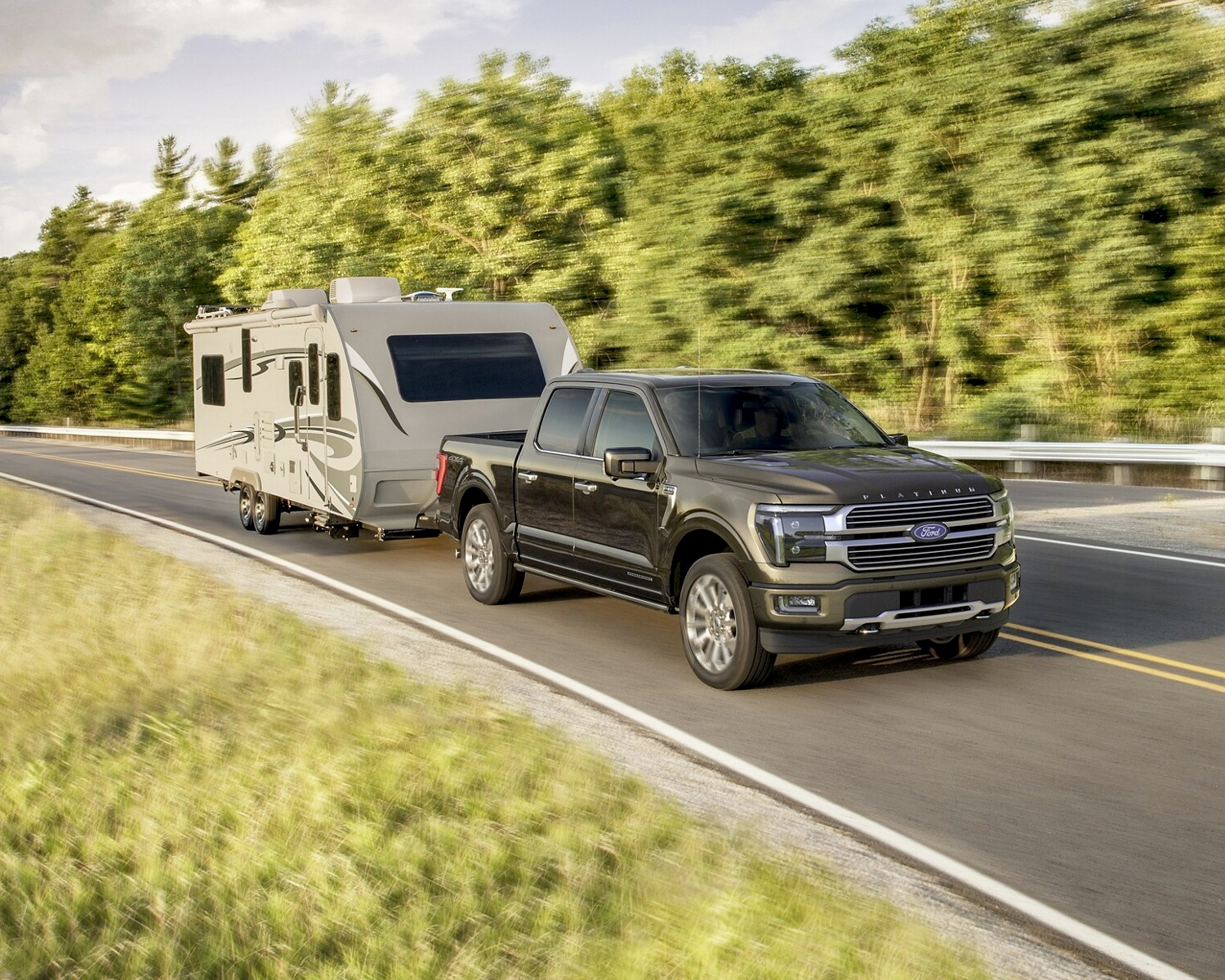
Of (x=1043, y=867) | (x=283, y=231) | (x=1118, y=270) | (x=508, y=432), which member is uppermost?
(x=283, y=231)

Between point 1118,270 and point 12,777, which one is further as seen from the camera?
point 1118,270

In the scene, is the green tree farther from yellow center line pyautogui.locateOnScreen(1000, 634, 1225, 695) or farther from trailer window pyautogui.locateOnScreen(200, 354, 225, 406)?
yellow center line pyautogui.locateOnScreen(1000, 634, 1225, 695)

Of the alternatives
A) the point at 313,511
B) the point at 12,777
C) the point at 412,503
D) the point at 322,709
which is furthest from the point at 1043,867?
the point at 313,511

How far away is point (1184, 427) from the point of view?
23141mm

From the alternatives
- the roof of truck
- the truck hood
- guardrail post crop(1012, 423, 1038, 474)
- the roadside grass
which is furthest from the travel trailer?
guardrail post crop(1012, 423, 1038, 474)

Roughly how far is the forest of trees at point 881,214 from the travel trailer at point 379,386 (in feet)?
44.8

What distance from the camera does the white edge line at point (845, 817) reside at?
4.59m

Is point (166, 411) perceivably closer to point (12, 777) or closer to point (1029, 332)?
point (1029, 332)

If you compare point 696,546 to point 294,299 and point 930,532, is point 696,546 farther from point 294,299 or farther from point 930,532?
point 294,299

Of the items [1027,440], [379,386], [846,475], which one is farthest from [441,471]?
[1027,440]

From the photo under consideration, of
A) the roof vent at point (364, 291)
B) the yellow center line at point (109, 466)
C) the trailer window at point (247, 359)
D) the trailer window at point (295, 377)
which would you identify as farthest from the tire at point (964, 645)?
the yellow center line at point (109, 466)

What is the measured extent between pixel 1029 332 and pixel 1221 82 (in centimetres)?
558

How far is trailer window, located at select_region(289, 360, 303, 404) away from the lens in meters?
14.5

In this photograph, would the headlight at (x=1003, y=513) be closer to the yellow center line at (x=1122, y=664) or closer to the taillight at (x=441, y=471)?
the yellow center line at (x=1122, y=664)
